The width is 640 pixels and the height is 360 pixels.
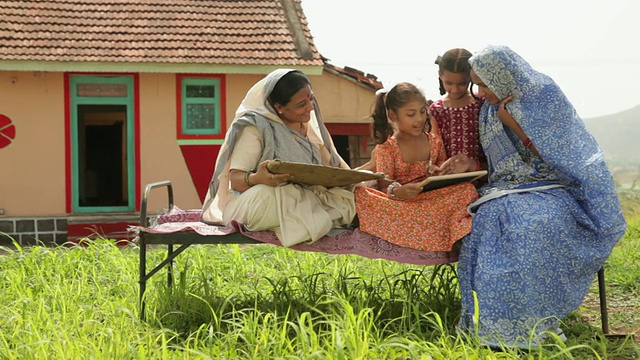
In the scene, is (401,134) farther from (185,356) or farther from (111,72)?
(111,72)

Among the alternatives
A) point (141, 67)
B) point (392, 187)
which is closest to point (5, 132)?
point (141, 67)

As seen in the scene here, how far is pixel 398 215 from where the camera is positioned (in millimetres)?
4836

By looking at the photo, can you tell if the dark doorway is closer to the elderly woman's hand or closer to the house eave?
the house eave

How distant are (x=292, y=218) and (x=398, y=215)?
0.62 meters

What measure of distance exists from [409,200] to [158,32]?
27.1ft

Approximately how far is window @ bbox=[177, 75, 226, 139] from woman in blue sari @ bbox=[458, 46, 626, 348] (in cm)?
782

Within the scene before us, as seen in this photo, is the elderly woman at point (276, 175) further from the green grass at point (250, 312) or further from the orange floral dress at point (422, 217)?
the green grass at point (250, 312)

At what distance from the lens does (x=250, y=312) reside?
481 centimetres

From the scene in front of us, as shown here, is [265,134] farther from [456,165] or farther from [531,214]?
[531,214]

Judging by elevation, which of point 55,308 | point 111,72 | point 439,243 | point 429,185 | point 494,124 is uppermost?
point 111,72

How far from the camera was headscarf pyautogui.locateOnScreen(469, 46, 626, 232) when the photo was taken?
182 inches

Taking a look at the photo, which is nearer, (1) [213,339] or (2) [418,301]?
(1) [213,339]

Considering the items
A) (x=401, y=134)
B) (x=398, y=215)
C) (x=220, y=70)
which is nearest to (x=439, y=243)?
(x=398, y=215)

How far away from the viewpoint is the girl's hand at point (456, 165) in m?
4.90
